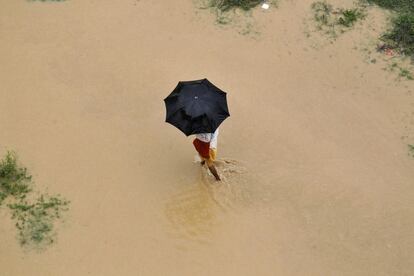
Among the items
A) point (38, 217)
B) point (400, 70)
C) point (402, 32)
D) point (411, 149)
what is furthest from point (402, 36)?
point (38, 217)

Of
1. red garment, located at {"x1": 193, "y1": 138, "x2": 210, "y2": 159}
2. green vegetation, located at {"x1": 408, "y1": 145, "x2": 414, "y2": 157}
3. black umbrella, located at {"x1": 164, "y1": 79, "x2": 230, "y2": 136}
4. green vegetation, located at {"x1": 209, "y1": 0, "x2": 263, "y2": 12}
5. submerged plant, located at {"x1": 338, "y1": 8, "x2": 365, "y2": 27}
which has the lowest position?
green vegetation, located at {"x1": 408, "y1": 145, "x2": 414, "y2": 157}

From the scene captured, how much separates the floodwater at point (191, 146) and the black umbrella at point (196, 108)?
1066 millimetres

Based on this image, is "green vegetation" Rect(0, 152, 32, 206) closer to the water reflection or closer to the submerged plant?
the water reflection

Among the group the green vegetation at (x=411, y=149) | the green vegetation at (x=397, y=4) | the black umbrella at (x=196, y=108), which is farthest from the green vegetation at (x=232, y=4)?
the green vegetation at (x=411, y=149)

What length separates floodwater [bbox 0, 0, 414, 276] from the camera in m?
5.58

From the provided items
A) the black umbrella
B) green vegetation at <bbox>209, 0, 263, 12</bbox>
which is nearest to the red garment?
the black umbrella

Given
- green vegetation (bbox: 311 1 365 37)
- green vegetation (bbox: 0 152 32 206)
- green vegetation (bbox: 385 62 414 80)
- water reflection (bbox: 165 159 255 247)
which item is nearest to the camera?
water reflection (bbox: 165 159 255 247)

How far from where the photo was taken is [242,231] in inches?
226

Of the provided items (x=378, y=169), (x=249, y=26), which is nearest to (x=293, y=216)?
(x=378, y=169)

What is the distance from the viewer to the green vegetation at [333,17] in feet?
25.3

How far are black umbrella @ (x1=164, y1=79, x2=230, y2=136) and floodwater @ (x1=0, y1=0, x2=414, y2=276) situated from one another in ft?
3.50

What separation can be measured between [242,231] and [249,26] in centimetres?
342

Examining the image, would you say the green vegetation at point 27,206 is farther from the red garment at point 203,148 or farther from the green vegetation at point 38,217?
the red garment at point 203,148

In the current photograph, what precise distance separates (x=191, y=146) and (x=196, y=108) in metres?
1.22
